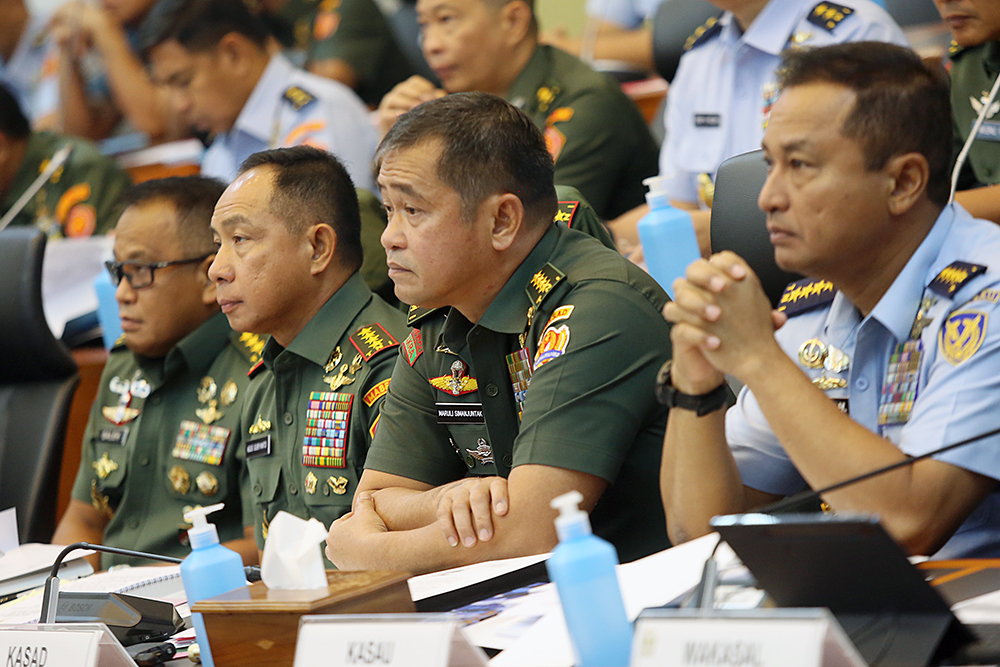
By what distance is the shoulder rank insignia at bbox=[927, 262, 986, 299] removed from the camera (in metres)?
1.35

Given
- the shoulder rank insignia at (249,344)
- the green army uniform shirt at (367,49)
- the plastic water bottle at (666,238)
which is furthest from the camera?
the green army uniform shirt at (367,49)

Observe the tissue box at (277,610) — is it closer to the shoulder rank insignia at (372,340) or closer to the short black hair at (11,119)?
the shoulder rank insignia at (372,340)

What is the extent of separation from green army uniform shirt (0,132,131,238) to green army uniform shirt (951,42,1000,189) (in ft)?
9.39

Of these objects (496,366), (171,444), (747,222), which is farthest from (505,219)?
(171,444)

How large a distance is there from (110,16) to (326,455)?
4059 millimetres

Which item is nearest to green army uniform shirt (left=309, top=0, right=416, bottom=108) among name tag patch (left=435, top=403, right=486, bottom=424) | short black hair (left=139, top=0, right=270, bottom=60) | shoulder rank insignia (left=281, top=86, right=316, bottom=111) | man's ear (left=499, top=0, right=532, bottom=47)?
short black hair (left=139, top=0, right=270, bottom=60)

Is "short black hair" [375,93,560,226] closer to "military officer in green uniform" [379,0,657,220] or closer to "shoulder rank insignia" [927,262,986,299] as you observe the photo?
"shoulder rank insignia" [927,262,986,299]

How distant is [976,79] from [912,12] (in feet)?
2.96

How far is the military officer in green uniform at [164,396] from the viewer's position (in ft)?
8.13

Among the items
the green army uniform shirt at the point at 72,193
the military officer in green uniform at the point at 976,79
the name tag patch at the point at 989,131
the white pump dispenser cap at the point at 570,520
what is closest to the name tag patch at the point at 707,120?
the military officer in green uniform at the point at 976,79

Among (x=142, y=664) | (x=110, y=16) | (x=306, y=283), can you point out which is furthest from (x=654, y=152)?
(x=110, y=16)

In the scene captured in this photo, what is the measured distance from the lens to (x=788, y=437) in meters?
1.28

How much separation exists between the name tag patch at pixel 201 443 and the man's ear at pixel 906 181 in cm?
151

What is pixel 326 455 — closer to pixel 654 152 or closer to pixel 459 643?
pixel 459 643
